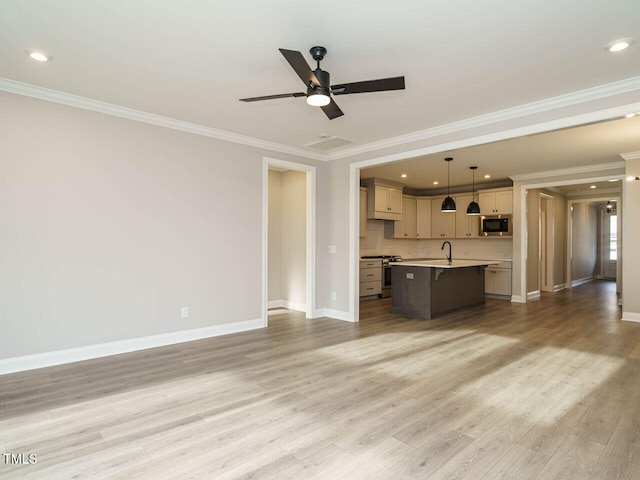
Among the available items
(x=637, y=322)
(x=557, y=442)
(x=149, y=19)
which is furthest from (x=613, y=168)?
(x=149, y=19)

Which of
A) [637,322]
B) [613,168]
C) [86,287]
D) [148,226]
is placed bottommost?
[637,322]

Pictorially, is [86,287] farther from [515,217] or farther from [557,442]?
[515,217]

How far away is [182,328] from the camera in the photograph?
180 inches

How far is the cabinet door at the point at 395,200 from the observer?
8.49 meters

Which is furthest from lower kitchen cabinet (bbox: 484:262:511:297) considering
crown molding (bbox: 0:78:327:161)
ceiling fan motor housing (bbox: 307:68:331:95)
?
ceiling fan motor housing (bbox: 307:68:331:95)

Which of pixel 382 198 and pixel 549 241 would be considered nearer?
pixel 382 198

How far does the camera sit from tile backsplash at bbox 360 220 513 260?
855cm

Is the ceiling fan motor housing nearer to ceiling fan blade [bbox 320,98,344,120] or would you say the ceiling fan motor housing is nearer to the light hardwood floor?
ceiling fan blade [bbox 320,98,344,120]

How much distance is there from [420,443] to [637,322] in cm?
556

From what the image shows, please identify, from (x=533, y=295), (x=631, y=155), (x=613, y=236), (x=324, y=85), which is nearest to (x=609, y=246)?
(x=613, y=236)

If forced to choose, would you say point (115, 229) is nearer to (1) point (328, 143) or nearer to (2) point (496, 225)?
(1) point (328, 143)

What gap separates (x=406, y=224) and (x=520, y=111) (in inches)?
213

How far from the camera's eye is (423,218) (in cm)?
956

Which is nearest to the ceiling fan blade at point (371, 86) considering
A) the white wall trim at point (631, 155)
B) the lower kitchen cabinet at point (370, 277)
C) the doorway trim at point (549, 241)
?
the white wall trim at point (631, 155)
